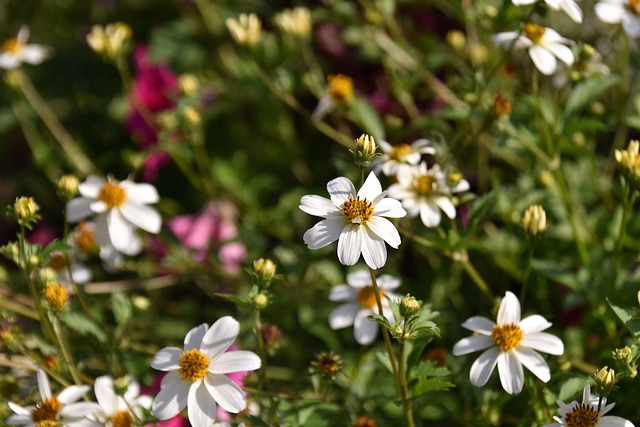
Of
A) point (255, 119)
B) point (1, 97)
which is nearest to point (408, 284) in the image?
point (255, 119)

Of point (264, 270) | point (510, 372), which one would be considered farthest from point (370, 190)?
point (510, 372)

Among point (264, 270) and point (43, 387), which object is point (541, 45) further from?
point (43, 387)

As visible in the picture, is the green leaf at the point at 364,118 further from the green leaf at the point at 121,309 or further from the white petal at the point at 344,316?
the green leaf at the point at 121,309

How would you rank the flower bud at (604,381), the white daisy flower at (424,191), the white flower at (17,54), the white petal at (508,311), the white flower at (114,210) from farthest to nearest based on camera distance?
the white flower at (17,54) → the white flower at (114,210) → the white daisy flower at (424,191) → the white petal at (508,311) → the flower bud at (604,381)

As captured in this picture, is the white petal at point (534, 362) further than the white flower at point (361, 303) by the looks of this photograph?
No

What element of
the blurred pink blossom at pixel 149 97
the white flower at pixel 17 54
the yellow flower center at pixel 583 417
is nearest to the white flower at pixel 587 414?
the yellow flower center at pixel 583 417

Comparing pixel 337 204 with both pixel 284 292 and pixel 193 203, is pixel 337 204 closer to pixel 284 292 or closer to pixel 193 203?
pixel 284 292

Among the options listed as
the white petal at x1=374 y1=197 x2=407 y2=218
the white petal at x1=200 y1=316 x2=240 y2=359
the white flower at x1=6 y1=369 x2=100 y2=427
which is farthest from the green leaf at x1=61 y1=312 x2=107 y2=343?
the white petal at x1=374 y1=197 x2=407 y2=218
